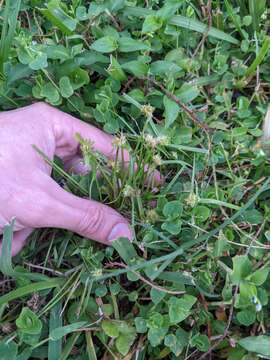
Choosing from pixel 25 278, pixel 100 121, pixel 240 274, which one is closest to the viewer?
pixel 240 274

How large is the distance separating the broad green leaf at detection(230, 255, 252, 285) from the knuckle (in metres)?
0.42

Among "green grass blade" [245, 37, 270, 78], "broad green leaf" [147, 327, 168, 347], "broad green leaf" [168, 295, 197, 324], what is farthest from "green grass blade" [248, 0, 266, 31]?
"broad green leaf" [147, 327, 168, 347]

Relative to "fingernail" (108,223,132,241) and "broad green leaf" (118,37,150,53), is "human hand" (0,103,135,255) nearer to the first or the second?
"fingernail" (108,223,132,241)

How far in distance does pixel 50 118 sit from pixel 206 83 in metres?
0.59

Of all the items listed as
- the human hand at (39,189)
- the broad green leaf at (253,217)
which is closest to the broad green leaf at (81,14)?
the human hand at (39,189)

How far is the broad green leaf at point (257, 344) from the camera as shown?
1.51 meters

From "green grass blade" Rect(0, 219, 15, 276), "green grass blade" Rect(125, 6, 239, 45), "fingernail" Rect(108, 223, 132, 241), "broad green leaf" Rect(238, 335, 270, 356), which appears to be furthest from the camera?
"green grass blade" Rect(125, 6, 239, 45)

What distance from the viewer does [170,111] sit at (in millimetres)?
1758

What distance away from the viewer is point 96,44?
5.81 feet

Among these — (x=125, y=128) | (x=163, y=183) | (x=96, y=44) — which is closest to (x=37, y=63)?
(x=96, y=44)

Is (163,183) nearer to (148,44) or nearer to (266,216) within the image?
(266,216)

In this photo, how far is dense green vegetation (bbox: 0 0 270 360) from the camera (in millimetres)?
1583

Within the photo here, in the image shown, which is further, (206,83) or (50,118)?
(206,83)

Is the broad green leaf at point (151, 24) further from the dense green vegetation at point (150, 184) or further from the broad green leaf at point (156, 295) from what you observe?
the broad green leaf at point (156, 295)
